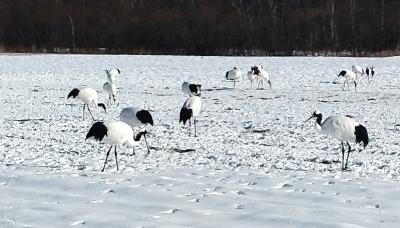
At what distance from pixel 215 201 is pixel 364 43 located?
58.0 metres

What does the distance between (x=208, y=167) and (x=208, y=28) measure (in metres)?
55.8

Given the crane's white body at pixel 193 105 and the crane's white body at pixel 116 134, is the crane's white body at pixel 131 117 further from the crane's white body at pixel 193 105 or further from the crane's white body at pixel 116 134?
the crane's white body at pixel 116 134

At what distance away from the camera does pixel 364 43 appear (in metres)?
63.2

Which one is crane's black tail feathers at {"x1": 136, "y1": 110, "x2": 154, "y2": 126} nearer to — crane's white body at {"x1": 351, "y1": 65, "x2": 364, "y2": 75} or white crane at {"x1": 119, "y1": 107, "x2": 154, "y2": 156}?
white crane at {"x1": 119, "y1": 107, "x2": 154, "y2": 156}

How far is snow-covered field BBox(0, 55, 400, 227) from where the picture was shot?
7488 millimetres

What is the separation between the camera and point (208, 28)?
2601 inches

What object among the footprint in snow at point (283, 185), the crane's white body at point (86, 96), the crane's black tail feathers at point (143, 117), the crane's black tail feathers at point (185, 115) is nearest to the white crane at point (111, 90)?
the crane's white body at point (86, 96)

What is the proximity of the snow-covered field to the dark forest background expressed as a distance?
38.2 m

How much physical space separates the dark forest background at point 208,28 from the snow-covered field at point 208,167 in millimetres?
38235

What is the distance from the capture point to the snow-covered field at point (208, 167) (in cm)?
749

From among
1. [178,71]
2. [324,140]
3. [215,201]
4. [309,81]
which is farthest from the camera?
[178,71]

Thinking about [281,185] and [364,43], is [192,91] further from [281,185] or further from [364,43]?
[364,43]

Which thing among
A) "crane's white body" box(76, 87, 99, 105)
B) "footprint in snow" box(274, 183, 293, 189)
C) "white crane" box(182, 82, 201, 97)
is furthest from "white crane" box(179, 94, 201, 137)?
"footprint in snow" box(274, 183, 293, 189)

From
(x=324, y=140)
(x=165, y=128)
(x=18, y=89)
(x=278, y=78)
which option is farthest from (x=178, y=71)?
(x=324, y=140)
